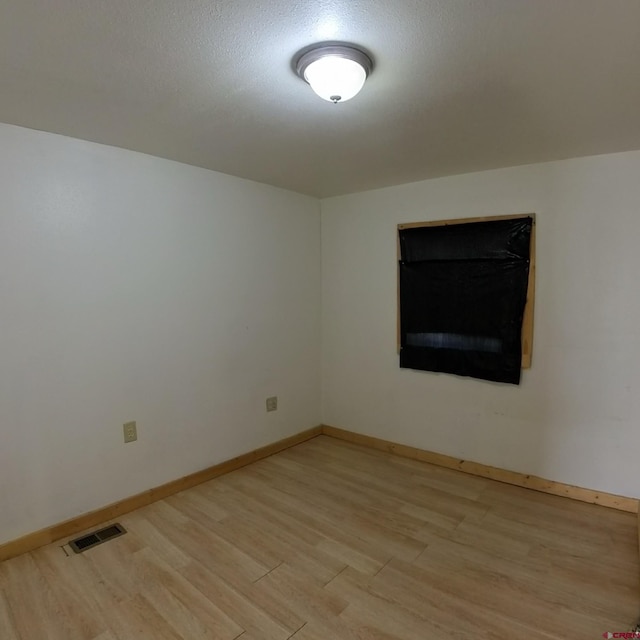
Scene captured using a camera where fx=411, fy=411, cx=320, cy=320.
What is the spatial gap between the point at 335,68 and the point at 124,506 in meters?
2.71

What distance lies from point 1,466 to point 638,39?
3336mm

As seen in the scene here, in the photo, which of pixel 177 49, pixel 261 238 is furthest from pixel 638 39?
pixel 261 238

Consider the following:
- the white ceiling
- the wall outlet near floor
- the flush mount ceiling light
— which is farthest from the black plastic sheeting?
the wall outlet near floor

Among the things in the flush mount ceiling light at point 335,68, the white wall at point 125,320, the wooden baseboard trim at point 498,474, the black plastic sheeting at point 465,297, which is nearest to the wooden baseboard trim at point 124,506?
the white wall at point 125,320

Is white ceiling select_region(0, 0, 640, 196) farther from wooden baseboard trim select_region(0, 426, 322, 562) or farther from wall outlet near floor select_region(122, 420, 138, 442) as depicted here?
wooden baseboard trim select_region(0, 426, 322, 562)

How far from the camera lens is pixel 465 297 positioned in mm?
3143

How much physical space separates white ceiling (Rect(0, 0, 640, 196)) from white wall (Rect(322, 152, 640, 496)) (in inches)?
11.4

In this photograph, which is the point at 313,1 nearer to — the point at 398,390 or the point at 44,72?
the point at 44,72

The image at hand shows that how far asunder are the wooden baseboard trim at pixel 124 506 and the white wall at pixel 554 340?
117 cm

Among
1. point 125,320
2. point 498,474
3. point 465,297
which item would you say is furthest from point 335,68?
point 498,474

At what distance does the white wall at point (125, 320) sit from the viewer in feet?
7.29

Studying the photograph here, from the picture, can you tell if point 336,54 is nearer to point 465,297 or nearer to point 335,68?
point 335,68

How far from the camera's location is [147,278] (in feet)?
8.93

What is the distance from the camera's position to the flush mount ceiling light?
4.80ft
